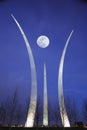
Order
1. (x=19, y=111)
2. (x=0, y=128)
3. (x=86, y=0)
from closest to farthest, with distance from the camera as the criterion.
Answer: (x=86, y=0) < (x=0, y=128) < (x=19, y=111)

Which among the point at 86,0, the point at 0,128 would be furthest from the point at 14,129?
the point at 86,0

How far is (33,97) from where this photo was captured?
4369 centimetres

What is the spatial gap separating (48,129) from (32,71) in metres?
14.0

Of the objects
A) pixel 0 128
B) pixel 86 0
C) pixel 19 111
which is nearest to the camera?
pixel 86 0

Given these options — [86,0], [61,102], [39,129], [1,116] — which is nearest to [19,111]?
[1,116]

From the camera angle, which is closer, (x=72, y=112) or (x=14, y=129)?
(x=14, y=129)

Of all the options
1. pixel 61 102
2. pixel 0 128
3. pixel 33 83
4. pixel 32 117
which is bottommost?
pixel 0 128

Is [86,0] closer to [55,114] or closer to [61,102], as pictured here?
[61,102]

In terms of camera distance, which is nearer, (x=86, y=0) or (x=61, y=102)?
(x=86, y=0)

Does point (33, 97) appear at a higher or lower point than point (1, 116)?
higher

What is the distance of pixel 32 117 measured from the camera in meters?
43.4

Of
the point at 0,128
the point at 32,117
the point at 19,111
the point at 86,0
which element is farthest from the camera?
the point at 19,111

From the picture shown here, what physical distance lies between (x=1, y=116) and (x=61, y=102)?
1192cm

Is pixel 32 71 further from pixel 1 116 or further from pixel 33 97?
pixel 1 116
